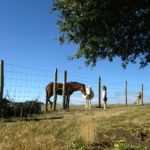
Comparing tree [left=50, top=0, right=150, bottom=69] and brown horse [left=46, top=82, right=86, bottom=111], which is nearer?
tree [left=50, top=0, right=150, bottom=69]

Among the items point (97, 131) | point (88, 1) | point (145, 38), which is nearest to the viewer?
point (97, 131)

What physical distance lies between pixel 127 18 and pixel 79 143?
8.36m

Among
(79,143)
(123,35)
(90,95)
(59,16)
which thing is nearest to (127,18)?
(123,35)

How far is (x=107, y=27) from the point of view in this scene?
10242 millimetres

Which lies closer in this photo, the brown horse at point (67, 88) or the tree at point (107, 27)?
the tree at point (107, 27)

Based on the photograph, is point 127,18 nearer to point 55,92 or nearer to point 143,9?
point 143,9

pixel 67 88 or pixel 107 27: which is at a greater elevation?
pixel 107 27

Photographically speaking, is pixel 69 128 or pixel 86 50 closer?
pixel 69 128

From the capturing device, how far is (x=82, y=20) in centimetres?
965

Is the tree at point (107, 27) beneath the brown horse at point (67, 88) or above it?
above

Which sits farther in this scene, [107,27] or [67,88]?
[67,88]

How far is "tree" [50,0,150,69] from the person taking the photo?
962cm

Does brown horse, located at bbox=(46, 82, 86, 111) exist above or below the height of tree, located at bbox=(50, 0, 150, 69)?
below

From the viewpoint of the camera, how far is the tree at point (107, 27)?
962 centimetres
